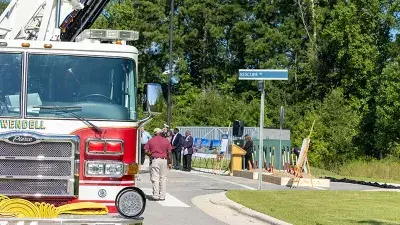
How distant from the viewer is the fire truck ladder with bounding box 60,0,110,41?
1354 cm

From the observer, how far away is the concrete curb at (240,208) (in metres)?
15.0

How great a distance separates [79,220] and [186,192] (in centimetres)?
1349

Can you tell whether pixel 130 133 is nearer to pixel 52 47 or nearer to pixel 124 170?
pixel 124 170

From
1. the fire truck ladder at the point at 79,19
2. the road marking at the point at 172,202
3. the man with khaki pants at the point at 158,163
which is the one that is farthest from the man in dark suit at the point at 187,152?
the fire truck ladder at the point at 79,19

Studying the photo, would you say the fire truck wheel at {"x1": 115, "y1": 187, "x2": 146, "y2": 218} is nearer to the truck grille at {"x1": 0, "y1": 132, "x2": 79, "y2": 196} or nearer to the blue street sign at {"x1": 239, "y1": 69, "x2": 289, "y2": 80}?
the truck grille at {"x1": 0, "y1": 132, "x2": 79, "y2": 196}

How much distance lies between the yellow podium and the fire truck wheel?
21.9 metres

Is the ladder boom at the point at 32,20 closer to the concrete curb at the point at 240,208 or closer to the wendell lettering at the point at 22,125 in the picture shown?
the wendell lettering at the point at 22,125

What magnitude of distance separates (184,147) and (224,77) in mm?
36380

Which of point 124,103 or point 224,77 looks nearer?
point 124,103

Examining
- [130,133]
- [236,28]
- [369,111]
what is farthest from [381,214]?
[236,28]

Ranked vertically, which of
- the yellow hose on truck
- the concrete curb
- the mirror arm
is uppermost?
the mirror arm

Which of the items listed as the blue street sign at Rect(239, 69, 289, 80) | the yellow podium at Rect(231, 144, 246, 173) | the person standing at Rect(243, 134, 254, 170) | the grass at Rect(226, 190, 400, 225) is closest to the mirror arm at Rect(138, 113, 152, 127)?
the grass at Rect(226, 190, 400, 225)

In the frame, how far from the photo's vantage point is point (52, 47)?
9.90 m

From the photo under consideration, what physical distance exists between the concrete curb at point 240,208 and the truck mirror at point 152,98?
4.89 meters
